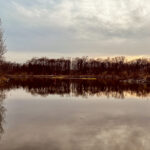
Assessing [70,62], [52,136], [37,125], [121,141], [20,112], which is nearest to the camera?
[121,141]

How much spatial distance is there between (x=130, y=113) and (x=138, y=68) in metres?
59.5

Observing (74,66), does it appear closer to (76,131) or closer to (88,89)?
(88,89)

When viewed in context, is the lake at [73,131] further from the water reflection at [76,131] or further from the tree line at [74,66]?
Answer: the tree line at [74,66]

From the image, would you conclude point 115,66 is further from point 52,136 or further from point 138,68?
point 52,136

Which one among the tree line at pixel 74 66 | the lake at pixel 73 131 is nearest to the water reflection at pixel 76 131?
the lake at pixel 73 131

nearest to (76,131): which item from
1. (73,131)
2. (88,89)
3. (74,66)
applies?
(73,131)

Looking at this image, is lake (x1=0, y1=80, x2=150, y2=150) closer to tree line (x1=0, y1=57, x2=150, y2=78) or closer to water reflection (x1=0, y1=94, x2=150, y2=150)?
water reflection (x1=0, y1=94, x2=150, y2=150)

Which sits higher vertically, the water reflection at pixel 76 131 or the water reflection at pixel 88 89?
the water reflection at pixel 76 131

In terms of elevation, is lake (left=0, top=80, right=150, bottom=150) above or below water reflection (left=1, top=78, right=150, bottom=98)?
above

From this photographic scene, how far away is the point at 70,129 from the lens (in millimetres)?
6141

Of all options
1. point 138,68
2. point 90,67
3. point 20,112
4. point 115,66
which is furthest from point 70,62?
point 20,112

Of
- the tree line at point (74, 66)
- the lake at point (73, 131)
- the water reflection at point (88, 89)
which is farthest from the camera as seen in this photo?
the tree line at point (74, 66)

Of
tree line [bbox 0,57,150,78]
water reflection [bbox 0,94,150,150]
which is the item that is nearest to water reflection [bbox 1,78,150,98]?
water reflection [bbox 0,94,150,150]

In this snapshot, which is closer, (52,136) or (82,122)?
(52,136)
